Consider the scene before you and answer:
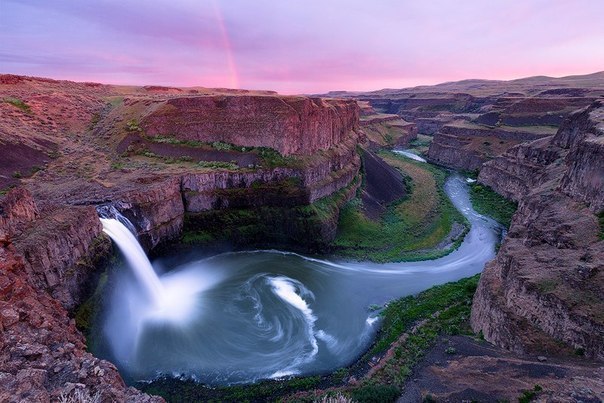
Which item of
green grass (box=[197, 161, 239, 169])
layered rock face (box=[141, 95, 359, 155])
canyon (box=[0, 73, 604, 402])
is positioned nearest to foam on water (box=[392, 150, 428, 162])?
canyon (box=[0, 73, 604, 402])

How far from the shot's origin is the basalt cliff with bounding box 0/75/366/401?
20562mm

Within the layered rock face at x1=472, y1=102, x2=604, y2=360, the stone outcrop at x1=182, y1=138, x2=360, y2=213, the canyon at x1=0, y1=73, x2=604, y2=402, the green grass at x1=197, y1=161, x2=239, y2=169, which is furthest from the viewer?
the green grass at x1=197, y1=161, x2=239, y2=169

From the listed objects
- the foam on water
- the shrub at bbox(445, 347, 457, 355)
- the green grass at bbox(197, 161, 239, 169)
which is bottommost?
the shrub at bbox(445, 347, 457, 355)

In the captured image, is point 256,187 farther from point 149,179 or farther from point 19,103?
point 19,103

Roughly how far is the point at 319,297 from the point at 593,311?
17725 mm

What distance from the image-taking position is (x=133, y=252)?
27359 mm

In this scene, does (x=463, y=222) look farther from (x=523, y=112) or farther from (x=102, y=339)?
(x=523, y=112)

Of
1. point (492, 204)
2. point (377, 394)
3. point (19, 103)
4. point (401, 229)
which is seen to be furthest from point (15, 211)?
point (492, 204)

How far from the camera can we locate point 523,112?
77188 millimetres

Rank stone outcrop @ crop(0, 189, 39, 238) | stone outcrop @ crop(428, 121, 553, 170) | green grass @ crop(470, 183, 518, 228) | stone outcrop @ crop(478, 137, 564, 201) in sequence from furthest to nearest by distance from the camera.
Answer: stone outcrop @ crop(428, 121, 553, 170) < green grass @ crop(470, 183, 518, 228) < stone outcrop @ crop(478, 137, 564, 201) < stone outcrop @ crop(0, 189, 39, 238)

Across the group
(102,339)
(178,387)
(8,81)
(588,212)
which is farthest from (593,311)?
(8,81)

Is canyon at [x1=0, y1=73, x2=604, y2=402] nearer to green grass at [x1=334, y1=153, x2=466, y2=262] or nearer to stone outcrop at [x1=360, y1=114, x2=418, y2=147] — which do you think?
green grass at [x1=334, y1=153, x2=466, y2=262]

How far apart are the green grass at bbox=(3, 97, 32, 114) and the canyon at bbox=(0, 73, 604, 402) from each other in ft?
0.53

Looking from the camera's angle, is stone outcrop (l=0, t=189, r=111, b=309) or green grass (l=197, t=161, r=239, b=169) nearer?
stone outcrop (l=0, t=189, r=111, b=309)
